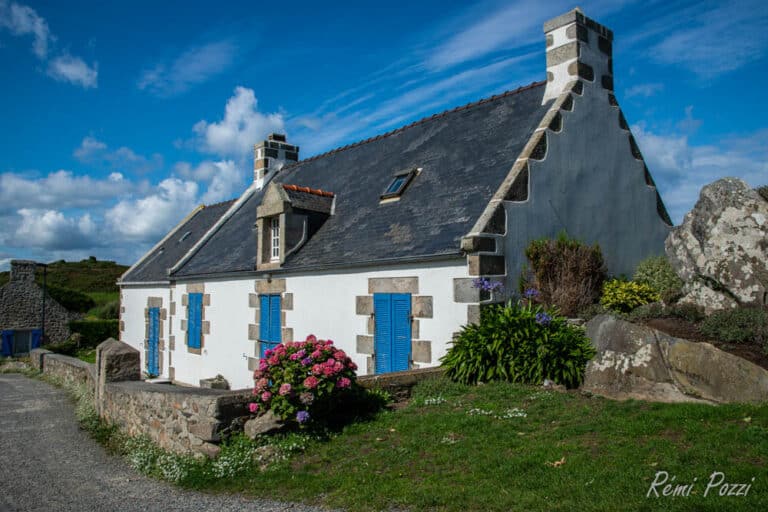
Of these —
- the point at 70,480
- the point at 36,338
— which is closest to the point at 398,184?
the point at 70,480

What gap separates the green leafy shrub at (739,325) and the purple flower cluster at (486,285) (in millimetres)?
2811

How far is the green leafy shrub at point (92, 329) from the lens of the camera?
26188 mm

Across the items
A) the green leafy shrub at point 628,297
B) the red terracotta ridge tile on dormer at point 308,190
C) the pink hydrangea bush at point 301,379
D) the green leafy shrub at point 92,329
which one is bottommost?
the green leafy shrub at point 92,329

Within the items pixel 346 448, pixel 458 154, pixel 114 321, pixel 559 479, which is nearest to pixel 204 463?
pixel 346 448

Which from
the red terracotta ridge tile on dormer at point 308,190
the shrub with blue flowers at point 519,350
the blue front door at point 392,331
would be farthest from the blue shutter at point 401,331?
the red terracotta ridge tile on dormer at point 308,190

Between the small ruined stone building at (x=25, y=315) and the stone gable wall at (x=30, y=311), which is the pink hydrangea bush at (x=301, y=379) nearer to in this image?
the small ruined stone building at (x=25, y=315)

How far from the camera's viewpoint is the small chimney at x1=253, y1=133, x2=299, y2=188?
19188 mm

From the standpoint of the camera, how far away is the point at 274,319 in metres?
12.9

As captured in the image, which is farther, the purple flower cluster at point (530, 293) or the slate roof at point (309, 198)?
the slate roof at point (309, 198)

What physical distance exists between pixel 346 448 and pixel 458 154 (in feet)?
23.7

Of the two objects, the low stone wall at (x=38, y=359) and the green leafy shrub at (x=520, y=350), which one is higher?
the green leafy shrub at (x=520, y=350)

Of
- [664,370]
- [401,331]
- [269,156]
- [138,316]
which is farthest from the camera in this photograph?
[138,316]

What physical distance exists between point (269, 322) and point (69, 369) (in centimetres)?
652

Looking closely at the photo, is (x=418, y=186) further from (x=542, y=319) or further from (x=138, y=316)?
(x=138, y=316)
